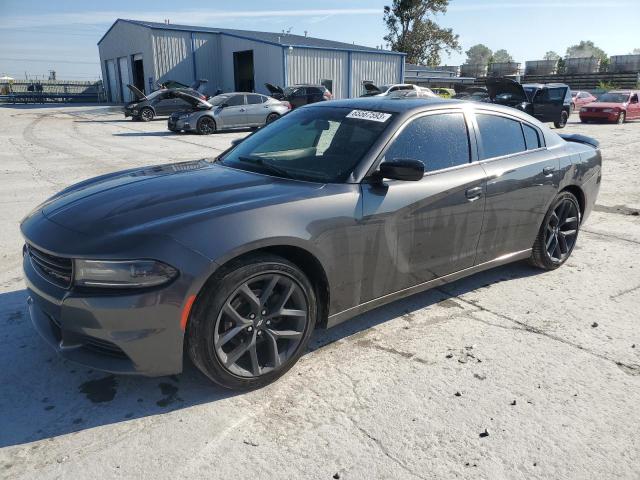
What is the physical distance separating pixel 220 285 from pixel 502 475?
1607mm

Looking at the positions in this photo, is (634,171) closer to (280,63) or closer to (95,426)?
(95,426)

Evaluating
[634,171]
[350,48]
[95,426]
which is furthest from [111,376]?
[350,48]

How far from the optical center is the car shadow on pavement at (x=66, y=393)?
2.54 metres

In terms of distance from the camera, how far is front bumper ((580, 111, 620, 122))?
2309 cm

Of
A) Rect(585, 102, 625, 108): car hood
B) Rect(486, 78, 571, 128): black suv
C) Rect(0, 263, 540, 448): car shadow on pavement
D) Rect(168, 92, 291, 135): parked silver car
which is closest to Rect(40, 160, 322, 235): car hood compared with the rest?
Rect(0, 263, 540, 448): car shadow on pavement

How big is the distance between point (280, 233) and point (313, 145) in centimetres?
122

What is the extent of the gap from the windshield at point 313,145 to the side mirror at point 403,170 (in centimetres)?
25

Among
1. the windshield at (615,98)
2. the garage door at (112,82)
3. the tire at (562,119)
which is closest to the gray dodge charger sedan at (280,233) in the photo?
the tire at (562,119)

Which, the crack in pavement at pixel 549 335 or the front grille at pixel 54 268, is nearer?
the front grille at pixel 54 268

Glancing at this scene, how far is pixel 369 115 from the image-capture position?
3604mm

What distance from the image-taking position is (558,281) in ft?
15.0

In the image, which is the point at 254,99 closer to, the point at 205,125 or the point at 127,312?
the point at 205,125

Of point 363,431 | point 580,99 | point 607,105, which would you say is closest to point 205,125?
point 363,431

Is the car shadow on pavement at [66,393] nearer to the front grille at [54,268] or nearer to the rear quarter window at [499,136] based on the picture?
the front grille at [54,268]
